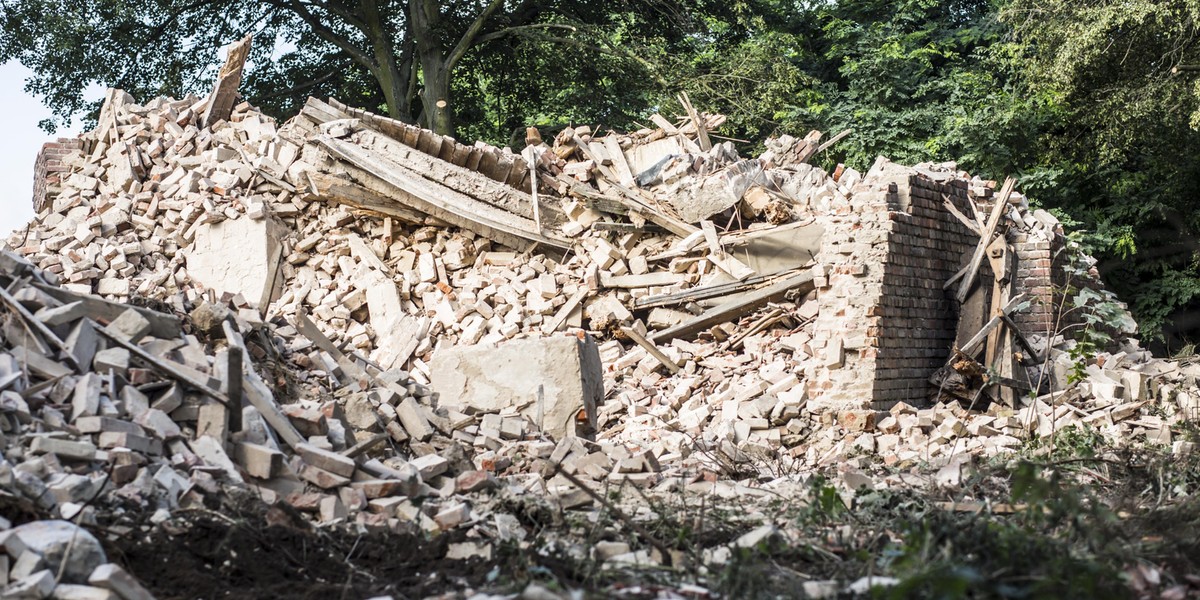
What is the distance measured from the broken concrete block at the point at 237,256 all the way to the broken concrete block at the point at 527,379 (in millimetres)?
4454

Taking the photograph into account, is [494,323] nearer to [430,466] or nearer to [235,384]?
[430,466]

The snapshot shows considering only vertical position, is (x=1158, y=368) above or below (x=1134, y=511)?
above

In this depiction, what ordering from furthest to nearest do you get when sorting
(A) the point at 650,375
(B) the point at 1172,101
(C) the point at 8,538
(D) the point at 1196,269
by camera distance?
(D) the point at 1196,269, (B) the point at 1172,101, (A) the point at 650,375, (C) the point at 8,538

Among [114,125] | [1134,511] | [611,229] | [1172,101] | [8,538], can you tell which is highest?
[1172,101]

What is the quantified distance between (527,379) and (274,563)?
3991 millimetres

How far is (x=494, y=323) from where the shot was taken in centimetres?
1135

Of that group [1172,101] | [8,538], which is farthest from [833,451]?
[1172,101]

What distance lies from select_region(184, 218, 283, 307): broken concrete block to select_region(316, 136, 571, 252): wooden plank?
1279 mm

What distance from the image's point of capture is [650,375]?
419 inches

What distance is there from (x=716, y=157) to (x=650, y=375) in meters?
2.91

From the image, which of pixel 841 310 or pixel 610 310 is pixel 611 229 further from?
pixel 841 310

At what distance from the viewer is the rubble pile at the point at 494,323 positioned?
5363mm

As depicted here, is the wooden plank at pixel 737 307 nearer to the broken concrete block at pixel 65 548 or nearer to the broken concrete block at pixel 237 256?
the broken concrete block at pixel 237 256

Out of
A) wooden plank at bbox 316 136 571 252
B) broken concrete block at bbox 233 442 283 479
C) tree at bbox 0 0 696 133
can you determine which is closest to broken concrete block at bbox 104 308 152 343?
broken concrete block at bbox 233 442 283 479
